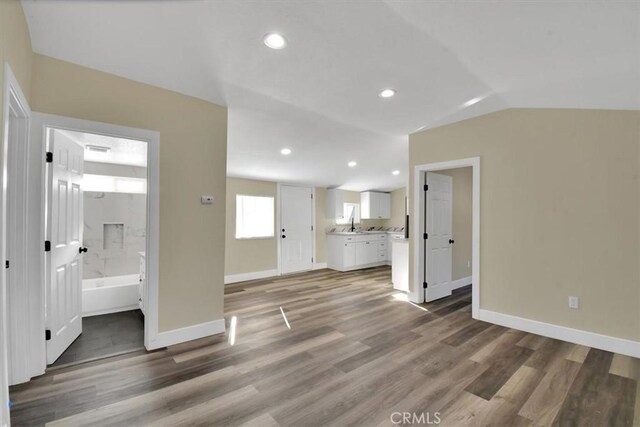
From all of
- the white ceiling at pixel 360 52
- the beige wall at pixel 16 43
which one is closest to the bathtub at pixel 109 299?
the beige wall at pixel 16 43

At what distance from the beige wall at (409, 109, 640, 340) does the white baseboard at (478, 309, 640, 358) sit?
54 mm

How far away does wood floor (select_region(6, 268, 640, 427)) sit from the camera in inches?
69.0

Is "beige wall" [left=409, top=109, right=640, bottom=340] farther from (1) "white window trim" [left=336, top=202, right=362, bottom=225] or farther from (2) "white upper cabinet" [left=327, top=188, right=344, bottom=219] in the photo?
(1) "white window trim" [left=336, top=202, right=362, bottom=225]

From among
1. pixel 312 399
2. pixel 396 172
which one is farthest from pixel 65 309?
pixel 396 172

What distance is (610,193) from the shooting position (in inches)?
106

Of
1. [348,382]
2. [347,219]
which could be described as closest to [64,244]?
[348,382]

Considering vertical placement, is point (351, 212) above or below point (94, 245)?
above

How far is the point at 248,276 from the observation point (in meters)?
5.66

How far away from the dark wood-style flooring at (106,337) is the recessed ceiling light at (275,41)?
117 inches

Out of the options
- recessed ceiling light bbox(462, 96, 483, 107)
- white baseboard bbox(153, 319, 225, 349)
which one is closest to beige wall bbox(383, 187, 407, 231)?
recessed ceiling light bbox(462, 96, 483, 107)

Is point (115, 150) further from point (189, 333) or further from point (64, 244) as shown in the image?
point (189, 333)

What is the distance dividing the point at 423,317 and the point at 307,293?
1913 millimetres

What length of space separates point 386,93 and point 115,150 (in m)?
3.54

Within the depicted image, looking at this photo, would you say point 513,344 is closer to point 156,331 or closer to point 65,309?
point 156,331
